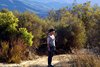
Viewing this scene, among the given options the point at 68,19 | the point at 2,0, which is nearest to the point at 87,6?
the point at 68,19

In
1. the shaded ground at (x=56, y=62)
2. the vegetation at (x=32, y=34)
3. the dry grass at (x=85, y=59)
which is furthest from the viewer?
the vegetation at (x=32, y=34)

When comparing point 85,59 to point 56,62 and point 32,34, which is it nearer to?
point 56,62

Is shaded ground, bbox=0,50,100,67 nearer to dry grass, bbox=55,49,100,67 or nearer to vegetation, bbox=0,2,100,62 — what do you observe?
dry grass, bbox=55,49,100,67

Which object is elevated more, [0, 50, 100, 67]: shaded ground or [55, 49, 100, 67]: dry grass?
[55, 49, 100, 67]: dry grass

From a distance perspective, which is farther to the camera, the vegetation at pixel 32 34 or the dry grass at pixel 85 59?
the vegetation at pixel 32 34

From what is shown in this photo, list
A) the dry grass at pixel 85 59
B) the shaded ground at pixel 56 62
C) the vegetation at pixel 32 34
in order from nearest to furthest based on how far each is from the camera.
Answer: the dry grass at pixel 85 59, the shaded ground at pixel 56 62, the vegetation at pixel 32 34

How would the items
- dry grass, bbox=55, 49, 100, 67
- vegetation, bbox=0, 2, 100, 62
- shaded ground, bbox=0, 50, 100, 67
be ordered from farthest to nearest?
vegetation, bbox=0, 2, 100, 62 < shaded ground, bbox=0, 50, 100, 67 < dry grass, bbox=55, 49, 100, 67

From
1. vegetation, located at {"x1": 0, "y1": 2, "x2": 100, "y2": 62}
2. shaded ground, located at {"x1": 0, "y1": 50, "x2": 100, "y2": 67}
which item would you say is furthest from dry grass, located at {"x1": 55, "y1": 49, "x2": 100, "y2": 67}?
vegetation, located at {"x1": 0, "y1": 2, "x2": 100, "y2": 62}

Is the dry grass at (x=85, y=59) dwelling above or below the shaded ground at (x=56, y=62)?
above

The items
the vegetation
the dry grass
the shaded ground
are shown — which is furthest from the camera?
the vegetation

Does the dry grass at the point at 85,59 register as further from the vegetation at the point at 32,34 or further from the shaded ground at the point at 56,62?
the vegetation at the point at 32,34

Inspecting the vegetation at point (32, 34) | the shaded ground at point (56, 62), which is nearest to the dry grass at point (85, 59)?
the shaded ground at point (56, 62)

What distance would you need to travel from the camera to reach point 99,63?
13398 millimetres

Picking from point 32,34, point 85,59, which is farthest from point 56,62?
point 85,59
